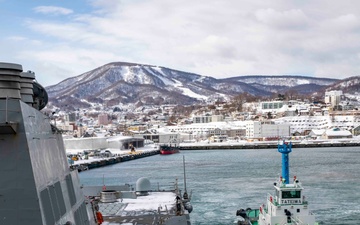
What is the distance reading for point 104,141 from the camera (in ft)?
370

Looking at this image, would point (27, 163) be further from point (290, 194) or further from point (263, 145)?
point (263, 145)

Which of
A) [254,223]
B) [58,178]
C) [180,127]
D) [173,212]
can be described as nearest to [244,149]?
[180,127]

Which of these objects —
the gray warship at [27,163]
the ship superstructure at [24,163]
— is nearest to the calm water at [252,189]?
the gray warship at [27,163]

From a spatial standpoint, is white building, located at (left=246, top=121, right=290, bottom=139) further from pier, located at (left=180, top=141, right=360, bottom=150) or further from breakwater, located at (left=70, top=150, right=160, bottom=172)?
breakwater, located at (left=70, top=150, right=160, bottom=172)

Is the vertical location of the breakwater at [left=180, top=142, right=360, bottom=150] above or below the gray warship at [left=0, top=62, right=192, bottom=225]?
below

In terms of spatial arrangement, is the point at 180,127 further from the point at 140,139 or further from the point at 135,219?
the point at 135,219

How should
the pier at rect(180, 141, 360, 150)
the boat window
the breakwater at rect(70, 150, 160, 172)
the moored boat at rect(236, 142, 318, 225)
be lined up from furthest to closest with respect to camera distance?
the pier at rect(180, 141, 360, 150) → the breakwater at rect(70, 150, 160, 172) → the boat window → the moored boat at rect(236, 142, 318, 225)

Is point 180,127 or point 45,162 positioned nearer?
point 45,162

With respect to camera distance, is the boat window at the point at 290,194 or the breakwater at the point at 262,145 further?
the breakwater at the point at 262,145

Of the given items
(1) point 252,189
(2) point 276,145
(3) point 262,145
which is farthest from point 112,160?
(1) point 252,189

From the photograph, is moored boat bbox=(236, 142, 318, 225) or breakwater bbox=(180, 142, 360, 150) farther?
breakwater bbox=(180, 142, 360, 150)

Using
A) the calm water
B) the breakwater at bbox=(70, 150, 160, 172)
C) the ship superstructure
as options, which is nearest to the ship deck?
the calm water

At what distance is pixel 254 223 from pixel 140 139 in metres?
97.7

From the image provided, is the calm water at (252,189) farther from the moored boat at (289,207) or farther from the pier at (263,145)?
the pier at (263,145)
